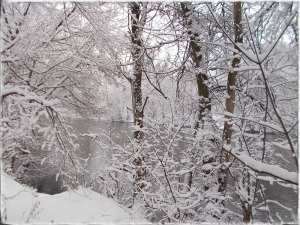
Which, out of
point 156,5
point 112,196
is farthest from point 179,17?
point 112,196

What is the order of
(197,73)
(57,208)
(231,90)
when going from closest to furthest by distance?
1. (57,208)
2. (231,90)
3. (197,73)

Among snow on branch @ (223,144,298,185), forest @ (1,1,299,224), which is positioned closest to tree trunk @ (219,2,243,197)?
forest @ (1,1,299,224)

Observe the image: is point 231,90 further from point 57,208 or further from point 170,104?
point 57,208

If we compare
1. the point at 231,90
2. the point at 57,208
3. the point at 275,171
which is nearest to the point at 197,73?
the point at 231,90

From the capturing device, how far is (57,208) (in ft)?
9.37

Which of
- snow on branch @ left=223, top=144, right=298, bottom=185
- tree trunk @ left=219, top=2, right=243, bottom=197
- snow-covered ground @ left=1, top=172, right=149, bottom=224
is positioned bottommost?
snow-covered ground @ left=1, top=172, right=149, bottom=224

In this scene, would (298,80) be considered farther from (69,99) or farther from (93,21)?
(69,99)

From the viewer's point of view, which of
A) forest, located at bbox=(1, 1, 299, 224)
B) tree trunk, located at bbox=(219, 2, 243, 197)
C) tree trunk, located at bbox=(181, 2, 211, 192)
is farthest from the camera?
tree trunk, located at bbox=(181, 2, 211, 192)

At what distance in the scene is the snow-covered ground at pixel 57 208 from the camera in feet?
7.20

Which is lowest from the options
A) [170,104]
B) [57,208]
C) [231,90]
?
[57,208]

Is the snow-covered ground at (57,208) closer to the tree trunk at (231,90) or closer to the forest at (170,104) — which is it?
the forest at (170,104)

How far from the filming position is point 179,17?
4047 millimetres

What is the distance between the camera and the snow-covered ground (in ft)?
7.20

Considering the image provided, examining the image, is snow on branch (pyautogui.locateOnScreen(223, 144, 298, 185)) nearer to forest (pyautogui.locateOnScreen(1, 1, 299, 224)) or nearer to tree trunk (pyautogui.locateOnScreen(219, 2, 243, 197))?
forest (pyautogui.locateOnScreen(1, 1, 299, 224))
